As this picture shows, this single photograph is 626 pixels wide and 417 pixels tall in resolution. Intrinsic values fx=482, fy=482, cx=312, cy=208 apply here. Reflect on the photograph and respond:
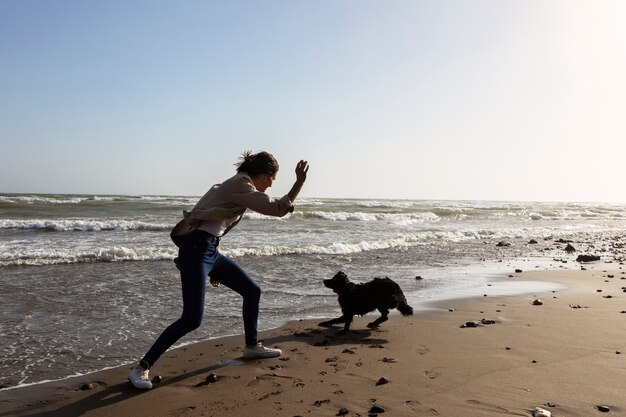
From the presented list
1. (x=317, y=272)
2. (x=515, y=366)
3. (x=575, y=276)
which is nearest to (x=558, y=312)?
(x=515, y=366)

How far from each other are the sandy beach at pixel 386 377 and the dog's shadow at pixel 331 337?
0.01 m

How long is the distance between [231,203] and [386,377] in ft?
6.16

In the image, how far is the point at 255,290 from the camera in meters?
4.49

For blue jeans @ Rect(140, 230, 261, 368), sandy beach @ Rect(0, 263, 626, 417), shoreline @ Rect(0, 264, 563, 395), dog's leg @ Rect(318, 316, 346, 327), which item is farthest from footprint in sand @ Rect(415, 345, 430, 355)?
blue jeans @ Rect(140, 230, 261, 368)

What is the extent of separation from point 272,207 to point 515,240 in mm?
17453

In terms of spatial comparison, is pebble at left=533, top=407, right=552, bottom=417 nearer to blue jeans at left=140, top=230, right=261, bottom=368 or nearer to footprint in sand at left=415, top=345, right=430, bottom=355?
footprint in sand at left=415, top=345, right=430, bottom=355

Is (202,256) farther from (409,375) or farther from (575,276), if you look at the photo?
(575,276)

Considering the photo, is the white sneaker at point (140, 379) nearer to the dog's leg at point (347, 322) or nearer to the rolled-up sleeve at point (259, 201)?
the rolled-up sleeve at point (259, 201)

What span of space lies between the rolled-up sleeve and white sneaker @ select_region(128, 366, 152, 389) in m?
1.51

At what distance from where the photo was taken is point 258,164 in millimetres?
4039

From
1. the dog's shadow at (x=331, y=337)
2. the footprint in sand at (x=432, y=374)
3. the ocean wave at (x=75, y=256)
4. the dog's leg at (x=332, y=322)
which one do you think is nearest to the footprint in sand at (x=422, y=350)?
the dog's shadow at (x=331, y=337)

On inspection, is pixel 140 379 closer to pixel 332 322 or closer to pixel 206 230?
pixel 206 230

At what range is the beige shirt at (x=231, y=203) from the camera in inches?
146

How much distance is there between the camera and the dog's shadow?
205 inches
